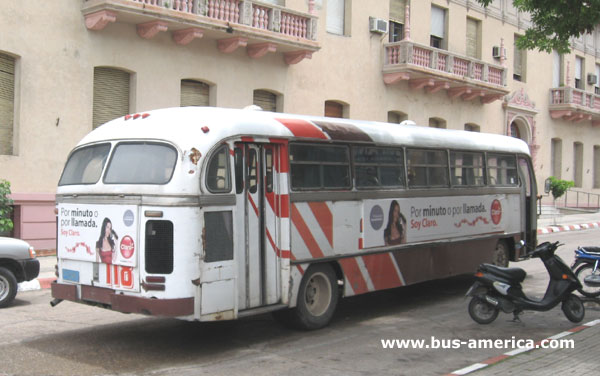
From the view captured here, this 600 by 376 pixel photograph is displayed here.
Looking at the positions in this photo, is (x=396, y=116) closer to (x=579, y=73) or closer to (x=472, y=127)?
(x=472, y=127)

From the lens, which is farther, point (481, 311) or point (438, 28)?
point (438, 28)

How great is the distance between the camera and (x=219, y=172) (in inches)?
299

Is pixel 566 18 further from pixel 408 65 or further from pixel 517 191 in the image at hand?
pixel 408 65

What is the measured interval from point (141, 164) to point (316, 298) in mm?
2965

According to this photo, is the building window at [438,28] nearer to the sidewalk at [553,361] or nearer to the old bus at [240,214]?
the old bus at [240,214]

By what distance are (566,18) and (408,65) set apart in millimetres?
12264

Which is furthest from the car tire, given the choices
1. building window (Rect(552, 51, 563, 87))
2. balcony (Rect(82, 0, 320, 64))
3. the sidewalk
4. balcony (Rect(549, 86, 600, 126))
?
building window (Rect(552, 51, 563, 87))

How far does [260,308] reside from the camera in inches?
317

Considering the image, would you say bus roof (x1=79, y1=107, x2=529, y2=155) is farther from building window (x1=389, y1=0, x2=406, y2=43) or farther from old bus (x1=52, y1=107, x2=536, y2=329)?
building window (x1=389, y1=0, x2=406, y2=43)

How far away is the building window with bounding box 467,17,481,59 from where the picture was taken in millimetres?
28438

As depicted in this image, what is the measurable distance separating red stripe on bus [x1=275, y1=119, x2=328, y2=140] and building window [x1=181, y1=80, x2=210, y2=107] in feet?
32.1

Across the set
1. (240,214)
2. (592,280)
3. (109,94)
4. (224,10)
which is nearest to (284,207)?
(240,214)

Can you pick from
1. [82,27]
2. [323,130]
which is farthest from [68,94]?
[323,130]

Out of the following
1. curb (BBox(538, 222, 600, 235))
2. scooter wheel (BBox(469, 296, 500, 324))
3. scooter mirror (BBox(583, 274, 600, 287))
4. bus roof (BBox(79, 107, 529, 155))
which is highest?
bus roof (BBox(79, 107, 529, 155))
